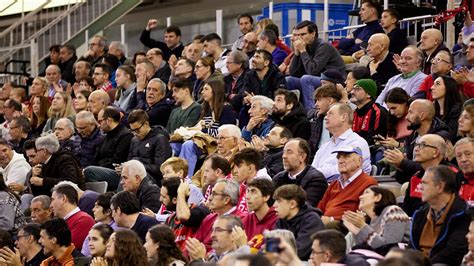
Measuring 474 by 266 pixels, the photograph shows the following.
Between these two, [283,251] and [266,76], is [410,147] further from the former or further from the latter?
[283,251]

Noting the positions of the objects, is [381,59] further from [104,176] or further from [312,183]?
[312,183]

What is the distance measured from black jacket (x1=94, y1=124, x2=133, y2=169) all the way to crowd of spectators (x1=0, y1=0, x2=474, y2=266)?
0.02 m

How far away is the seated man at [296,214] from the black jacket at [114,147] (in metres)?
4.32

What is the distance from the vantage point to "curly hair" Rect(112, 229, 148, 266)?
32.0ft

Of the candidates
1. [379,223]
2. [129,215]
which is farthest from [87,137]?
[379,223]

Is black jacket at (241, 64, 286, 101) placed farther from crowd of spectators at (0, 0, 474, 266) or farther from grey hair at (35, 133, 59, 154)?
grey hair at (35, 133, 59, 154)

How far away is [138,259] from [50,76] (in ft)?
26.7

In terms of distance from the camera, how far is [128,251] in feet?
32.1

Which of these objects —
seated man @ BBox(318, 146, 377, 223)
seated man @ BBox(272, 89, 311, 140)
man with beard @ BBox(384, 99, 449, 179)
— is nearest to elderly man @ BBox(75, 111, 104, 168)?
seated man @ BBox(272, 89, 311, 140)

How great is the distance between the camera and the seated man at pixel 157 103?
14.5 m

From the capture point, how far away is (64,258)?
11.1 m

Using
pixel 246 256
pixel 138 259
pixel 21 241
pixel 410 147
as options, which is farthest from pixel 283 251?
pixel 21 241

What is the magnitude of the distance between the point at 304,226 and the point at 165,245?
3.52ft

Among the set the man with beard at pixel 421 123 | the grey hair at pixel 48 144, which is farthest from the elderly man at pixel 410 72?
A: the grey hair at pixel 48 144
